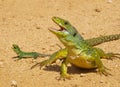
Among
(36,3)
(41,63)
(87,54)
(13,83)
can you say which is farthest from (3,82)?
(36,3)

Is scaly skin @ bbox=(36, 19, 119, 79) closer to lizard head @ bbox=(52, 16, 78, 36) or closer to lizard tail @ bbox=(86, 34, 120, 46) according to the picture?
lizard head @ bbox=(52, 16, 78, 36)

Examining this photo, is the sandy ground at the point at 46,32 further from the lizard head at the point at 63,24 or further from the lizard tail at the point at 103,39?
the lizard head at the point at 63,24

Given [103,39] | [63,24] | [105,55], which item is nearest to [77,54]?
[63,24]

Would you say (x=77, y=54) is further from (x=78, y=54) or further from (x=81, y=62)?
(x=81, y=62)

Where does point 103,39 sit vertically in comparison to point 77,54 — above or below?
below

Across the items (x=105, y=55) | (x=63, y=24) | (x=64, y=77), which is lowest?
(x=64, y=77)

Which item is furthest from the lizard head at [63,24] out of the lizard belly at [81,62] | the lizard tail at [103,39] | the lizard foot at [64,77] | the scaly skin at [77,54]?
the lizard tail at [103,39]

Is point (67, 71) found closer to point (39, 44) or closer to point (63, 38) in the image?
point (63, 38)

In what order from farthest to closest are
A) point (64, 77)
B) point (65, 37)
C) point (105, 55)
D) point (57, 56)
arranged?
1. point (105, 55)
2. point (57, 56)
3. point (64, 77)
4. point (65, 37)
